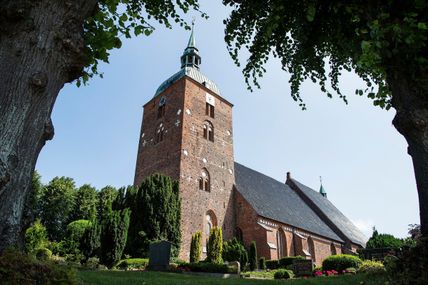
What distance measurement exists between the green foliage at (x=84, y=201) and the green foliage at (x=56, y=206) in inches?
41.0

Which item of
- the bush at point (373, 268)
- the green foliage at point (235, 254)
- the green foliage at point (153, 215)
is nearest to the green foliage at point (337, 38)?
the bush at point (373, 268)

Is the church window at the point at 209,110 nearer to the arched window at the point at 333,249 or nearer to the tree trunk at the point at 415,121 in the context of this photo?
the arched window at the point at 333,249

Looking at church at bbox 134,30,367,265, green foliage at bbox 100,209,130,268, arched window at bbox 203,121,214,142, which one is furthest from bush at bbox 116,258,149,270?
arched window at bbox 203,121,214,142

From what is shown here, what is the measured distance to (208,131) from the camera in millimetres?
27422

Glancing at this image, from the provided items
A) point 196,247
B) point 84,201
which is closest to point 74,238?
point 196,247

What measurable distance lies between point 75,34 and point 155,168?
2246cm

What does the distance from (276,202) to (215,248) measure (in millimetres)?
12481

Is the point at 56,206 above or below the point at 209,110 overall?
below

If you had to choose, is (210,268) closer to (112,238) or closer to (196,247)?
(196,247)

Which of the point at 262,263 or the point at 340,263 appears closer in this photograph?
the point at 340,263

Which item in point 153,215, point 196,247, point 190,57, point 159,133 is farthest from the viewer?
point 190,57

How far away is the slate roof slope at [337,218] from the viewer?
127 ft

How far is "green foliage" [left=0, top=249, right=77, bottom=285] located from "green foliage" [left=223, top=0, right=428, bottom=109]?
4.44m

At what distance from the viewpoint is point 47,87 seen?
11.4ft
